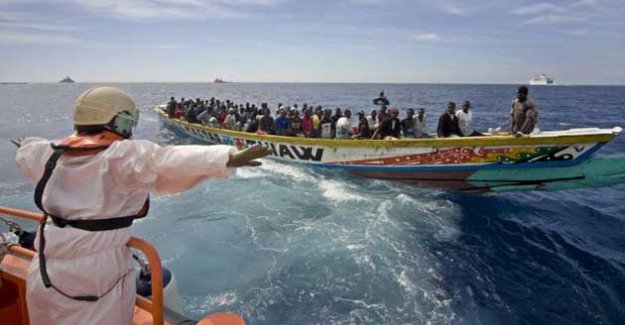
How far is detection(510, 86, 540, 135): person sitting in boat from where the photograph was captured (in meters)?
8.34

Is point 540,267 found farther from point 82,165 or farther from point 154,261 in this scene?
point 82,165

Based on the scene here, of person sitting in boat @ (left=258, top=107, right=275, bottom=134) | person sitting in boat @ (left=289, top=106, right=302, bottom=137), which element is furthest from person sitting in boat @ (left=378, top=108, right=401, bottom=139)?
person sitting in boat @ (left=258, top=107, right=275, bottom=134)

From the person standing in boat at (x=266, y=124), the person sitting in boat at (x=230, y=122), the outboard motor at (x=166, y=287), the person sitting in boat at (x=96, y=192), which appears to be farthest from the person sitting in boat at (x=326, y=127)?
the person sitting in boat at (x=96, y=192)

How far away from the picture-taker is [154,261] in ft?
6.62

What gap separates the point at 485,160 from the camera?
8609 mm

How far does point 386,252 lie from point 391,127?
4.33 metres

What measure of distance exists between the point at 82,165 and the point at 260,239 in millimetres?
5674

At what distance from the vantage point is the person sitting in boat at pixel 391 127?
10305mm

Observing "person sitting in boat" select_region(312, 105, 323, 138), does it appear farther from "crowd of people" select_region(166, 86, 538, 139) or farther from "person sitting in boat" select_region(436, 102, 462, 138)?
"person sitting in boat" select_region(436, 102, 462, 138)

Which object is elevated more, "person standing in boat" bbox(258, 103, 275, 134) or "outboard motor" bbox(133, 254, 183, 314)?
"person standing in boat" bbox(258, 103, 275, 134)

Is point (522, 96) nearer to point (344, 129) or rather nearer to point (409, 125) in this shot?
point (409, 125)

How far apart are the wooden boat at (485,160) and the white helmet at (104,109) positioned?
25.3 feet

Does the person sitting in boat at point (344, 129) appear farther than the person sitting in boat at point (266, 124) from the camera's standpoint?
No

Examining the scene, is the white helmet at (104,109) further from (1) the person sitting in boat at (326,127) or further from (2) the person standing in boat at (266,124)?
(2) the person standing in boat at (266,124)
